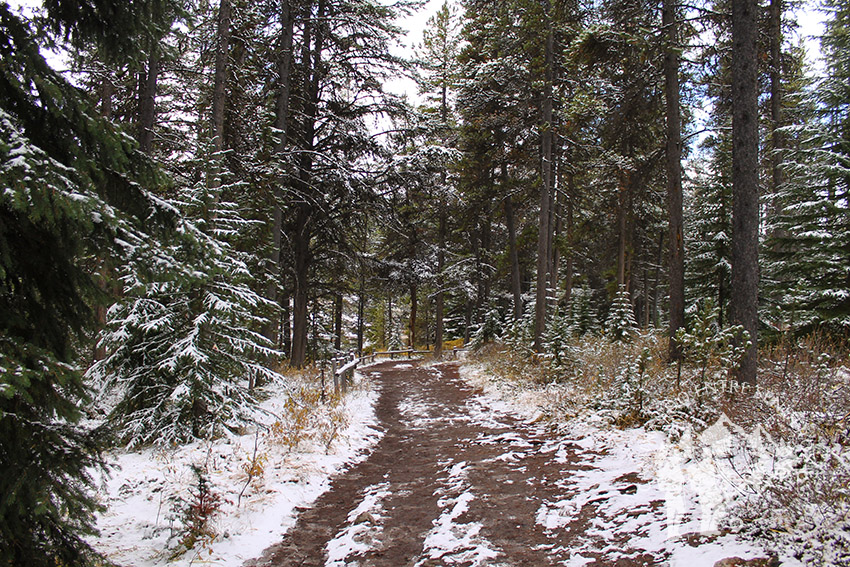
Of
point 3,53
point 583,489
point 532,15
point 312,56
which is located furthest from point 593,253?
point 3,53

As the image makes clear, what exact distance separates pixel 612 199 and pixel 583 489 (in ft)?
46.3

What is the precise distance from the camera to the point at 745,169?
24.0ft

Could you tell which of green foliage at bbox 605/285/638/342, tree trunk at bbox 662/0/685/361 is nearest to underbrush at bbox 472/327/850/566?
tree trunk at bbox 662/0/685/361

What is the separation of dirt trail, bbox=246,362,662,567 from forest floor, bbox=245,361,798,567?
16 millimetres

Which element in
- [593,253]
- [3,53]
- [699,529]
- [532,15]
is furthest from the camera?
[593,253]

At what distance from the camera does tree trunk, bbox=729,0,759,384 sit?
7.20 meters

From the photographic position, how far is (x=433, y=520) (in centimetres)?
556

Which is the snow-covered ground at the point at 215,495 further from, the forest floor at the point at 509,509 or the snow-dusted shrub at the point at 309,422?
the forest floor at the point at 509,509

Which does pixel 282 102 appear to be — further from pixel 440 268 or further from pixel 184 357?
pixel 440 268

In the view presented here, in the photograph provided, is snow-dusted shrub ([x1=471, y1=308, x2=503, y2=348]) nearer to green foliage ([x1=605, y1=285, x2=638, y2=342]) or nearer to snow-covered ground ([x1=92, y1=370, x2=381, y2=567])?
green foliage ([x1=605, y1=285, x2=638, y2=342])

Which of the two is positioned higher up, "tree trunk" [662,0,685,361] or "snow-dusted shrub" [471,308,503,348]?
"tree trunk" [662,0,685,361]

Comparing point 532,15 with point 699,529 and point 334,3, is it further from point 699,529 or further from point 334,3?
point 699,529

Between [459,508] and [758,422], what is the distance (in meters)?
3.83

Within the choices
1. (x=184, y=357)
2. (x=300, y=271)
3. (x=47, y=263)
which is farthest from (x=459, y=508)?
(x=300, y=271)
